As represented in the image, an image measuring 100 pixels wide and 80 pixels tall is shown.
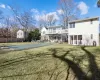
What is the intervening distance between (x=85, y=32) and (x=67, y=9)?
19.2 m

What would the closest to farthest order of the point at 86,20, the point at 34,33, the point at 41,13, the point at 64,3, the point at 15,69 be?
1. the point at 15,69
2. the point at 86,20
3. the point at 64,3
4. the point at 34,33
5. the point at 41,13

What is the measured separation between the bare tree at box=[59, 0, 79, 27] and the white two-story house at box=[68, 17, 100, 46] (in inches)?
590

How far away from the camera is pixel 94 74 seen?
18.4 ft

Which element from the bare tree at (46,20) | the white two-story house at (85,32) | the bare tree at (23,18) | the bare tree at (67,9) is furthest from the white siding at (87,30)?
the bare tree at (46,20)

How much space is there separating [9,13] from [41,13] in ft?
54.9

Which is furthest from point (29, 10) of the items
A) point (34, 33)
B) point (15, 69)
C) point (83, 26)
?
point (15, 69)

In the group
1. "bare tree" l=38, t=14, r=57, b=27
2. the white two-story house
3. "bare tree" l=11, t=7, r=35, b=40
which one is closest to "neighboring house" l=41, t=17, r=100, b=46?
the white two-story house

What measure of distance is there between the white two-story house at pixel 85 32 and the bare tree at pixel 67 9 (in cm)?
1499

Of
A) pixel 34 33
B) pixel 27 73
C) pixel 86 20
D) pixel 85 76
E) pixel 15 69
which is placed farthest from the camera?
pixel 34 33

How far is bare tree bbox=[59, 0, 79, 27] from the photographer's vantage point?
129 ft

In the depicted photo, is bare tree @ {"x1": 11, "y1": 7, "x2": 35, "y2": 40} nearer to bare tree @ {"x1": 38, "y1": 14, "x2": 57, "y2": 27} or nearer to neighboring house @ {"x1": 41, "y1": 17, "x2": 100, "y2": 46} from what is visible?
bare tree @ {"x1": 38, "y1": 14, "x2": 57, "y2": 27}

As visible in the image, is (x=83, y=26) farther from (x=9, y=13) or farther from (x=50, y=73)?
(x=9, y=13)

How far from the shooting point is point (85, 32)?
22688mm

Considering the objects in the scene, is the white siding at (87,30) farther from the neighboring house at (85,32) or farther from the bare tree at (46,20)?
the bare tree at (46,20)
